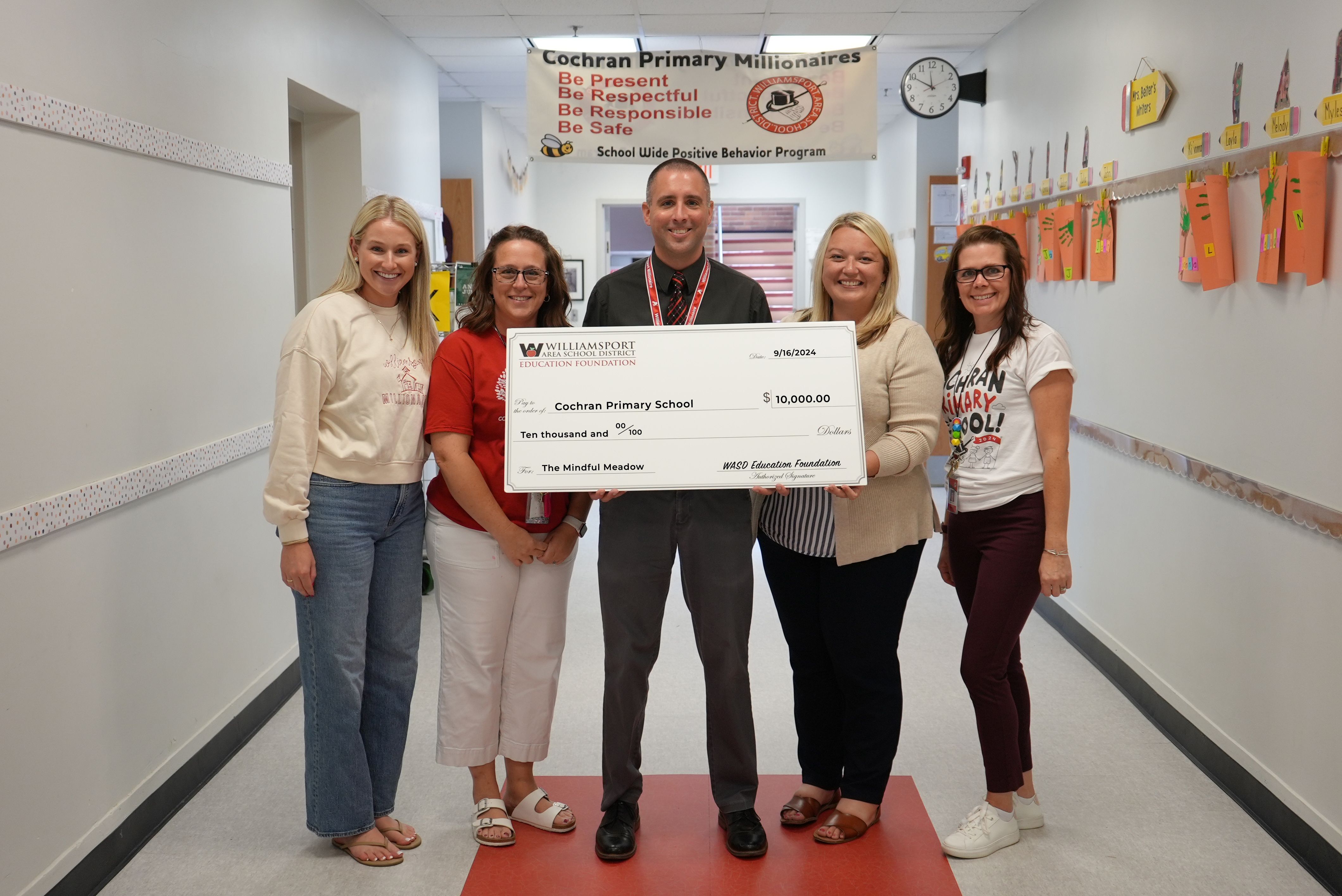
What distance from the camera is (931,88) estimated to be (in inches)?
235

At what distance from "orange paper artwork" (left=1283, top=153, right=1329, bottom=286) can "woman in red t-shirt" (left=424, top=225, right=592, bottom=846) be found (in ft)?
5.95

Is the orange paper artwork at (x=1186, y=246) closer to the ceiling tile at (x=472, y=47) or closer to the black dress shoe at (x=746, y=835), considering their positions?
the black dress shoe at (x=746, y=835)

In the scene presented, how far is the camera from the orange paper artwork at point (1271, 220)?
268 centimetres

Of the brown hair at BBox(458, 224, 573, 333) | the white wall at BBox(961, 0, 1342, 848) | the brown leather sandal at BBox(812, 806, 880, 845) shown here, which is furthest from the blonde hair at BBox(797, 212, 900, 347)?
the brown leather sandal at BBox(812, 806, 880, 845)

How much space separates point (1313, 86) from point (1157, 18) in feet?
3.90

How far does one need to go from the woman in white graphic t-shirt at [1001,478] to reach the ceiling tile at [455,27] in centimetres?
364

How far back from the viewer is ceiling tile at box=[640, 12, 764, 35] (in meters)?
5.32

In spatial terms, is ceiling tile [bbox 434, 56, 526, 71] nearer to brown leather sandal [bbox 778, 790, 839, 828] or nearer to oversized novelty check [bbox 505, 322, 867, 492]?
oversized novelty check [bbox 505, 322, 867, 492]

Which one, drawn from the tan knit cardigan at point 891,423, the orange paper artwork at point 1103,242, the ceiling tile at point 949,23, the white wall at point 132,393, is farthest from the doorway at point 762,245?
the tan knit cardigan at point 891,423

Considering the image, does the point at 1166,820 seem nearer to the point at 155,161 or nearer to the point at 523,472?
the point at 523,472

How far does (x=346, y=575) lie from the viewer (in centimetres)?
244

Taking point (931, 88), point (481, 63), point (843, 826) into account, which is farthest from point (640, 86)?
point (843, 826)

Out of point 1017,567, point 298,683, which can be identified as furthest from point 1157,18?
point 298,683

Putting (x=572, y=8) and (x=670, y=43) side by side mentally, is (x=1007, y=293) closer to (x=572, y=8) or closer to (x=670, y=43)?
(x=572, y=8)
